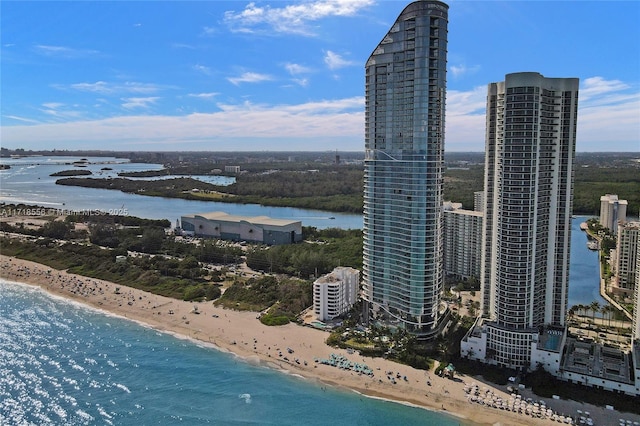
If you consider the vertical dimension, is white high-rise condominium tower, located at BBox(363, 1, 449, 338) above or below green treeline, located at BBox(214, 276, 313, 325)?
above

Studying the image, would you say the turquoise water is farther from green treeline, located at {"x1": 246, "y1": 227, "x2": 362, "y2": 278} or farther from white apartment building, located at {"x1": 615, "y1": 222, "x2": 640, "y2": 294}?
white apartment building, located at {"x1": 615, "y1": 222, "x2": 640, "y2": 294}

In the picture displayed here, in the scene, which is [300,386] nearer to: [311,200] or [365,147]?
[365,147]

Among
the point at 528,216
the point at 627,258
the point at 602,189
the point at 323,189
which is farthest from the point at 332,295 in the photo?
the point at 602,189

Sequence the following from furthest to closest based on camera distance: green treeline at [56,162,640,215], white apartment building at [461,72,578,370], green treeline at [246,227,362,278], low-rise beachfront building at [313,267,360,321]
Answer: green treeline at [56,162,640,215], green treeline at [246,227,362,278], low-rise beachfront building at [313,267,360,321], white apartment building at [461,72,578,370]

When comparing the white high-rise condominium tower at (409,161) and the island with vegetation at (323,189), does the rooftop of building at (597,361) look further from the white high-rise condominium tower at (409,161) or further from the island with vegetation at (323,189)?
the island with vegetation at (323,189)

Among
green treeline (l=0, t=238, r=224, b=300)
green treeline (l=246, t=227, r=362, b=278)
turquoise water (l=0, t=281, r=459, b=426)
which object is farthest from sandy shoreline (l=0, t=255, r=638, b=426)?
green treeline (l=246, t=227, r=362, b=278)

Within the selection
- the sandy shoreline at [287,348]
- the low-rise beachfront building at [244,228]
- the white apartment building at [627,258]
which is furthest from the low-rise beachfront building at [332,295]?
the white apartment building at [627,258]

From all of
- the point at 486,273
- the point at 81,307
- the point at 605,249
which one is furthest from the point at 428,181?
the point at 605,249
